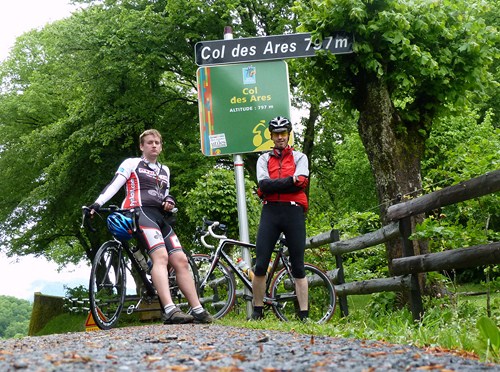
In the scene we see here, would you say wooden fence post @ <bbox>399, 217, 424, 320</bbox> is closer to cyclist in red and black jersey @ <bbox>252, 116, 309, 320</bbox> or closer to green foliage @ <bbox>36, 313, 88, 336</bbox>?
cyclist in red and black jersey @ <bbox>252, 116, 309, 320</bbox>

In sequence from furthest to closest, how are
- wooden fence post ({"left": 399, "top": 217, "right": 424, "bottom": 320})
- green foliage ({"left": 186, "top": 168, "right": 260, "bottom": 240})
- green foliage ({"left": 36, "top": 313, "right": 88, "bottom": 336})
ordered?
green foliage ({"left": 36, "top": 313, "right": 88, "bottom": 336}) < green foliage ({"left": 186, "top": 168, "right": 260, "bottom": 240}) < wooden fence post ({"left": 399, "top": 217, "right": 424, "bottom": 320})

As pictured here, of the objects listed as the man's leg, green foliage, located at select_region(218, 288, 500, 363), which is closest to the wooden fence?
green foliage, located at select_region(218, 288, 500, 363)

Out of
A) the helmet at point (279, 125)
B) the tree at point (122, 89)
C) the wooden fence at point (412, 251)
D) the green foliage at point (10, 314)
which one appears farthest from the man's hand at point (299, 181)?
the green foliage at point (10, 314)

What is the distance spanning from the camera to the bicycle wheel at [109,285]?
6.39 meters

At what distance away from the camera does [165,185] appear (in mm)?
6680

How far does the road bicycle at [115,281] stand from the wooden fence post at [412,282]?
2.30m

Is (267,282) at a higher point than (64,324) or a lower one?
higher

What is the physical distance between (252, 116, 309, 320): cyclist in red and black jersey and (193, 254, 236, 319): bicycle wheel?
115 cm

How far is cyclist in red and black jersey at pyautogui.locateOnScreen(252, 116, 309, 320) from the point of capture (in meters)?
6.34

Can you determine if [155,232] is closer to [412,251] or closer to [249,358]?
[412,251]

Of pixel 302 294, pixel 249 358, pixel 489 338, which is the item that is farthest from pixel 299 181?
pixel 249 358

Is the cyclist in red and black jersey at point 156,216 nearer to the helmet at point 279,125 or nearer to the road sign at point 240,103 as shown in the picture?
the helmet at point 279,125

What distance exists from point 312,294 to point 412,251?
7.67 ft

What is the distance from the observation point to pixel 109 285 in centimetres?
656
